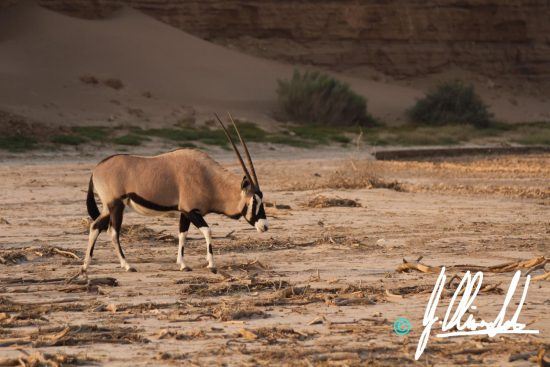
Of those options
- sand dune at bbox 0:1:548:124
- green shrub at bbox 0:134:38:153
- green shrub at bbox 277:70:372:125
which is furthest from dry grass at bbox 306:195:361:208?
green shrub at bbox 277:70:372:125

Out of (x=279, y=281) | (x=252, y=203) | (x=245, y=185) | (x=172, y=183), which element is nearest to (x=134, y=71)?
(x=172, y=183)

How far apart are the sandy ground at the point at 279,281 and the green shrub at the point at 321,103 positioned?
2070 centimetres

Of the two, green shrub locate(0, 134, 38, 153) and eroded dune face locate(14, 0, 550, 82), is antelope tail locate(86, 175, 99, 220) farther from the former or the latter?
eroded dune face locate(14, 0, 550, 82)

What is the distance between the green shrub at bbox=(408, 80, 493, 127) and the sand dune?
130 centimetres

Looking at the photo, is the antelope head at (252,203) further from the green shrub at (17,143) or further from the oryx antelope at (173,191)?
the green shrub at (17,143)

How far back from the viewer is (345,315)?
8.20m

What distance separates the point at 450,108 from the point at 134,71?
1020 cm

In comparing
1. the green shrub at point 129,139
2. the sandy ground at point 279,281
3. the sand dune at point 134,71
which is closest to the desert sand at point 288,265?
the sandy ground at point 279,281

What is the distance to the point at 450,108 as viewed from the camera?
42125 mm

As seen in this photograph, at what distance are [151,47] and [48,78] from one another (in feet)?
23.5

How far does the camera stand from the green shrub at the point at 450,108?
41094 millimetres
